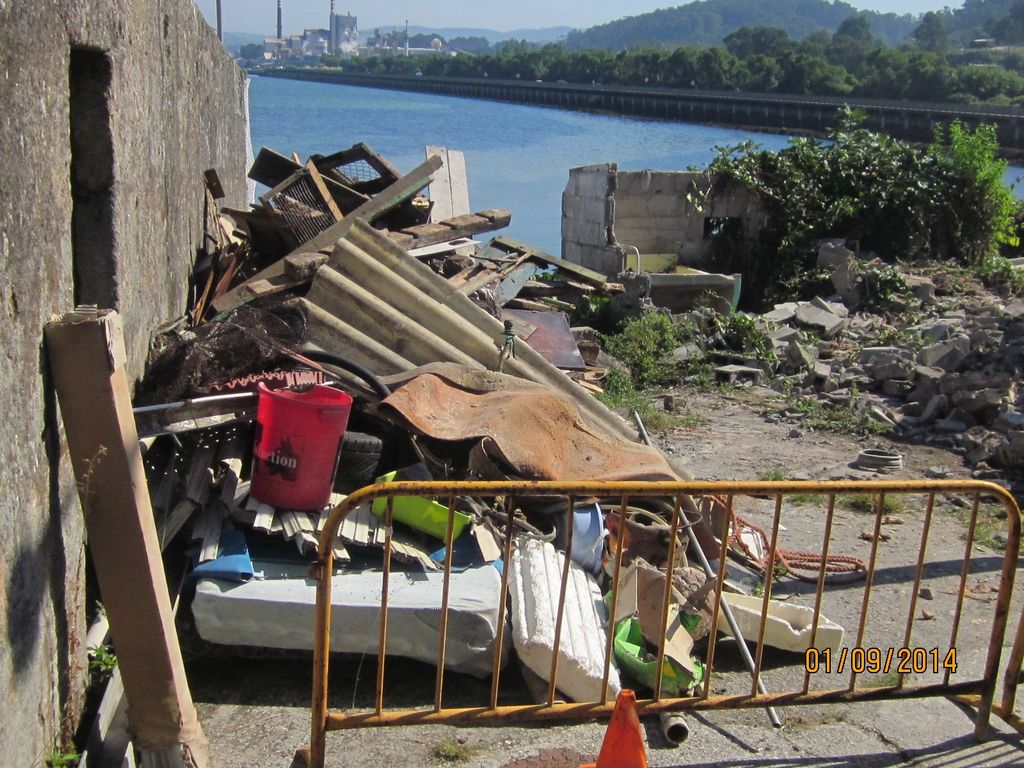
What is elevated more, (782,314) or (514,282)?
(514,282)

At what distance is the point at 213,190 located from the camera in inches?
331

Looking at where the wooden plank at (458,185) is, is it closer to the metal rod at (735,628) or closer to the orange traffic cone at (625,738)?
the metal rod at (735,628)

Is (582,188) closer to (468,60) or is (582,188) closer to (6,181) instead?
(6,181)

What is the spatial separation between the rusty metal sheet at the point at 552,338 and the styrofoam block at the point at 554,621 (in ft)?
12.3

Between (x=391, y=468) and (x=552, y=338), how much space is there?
397 cm

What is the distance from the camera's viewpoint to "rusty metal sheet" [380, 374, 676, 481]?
536 cm

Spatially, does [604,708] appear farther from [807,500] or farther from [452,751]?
[807,500]

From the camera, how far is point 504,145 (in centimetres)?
3866

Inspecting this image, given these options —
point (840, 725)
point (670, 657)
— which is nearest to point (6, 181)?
point (670, 657)

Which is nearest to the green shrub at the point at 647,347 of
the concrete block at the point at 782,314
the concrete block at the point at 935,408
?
the concrete block at the point at 782,314

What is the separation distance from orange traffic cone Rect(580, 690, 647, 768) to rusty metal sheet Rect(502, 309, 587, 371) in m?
5.14

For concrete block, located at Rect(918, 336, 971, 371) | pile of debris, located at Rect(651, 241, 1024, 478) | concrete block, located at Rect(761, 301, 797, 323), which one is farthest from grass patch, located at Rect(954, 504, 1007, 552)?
concrete block, located at Rect(761, 301, 797, 323)

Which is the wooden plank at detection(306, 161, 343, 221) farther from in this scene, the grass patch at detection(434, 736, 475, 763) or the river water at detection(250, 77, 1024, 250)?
the river water at detection(250, 77, 1024, 250)

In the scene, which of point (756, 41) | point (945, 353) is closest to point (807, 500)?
point (945, 353)
